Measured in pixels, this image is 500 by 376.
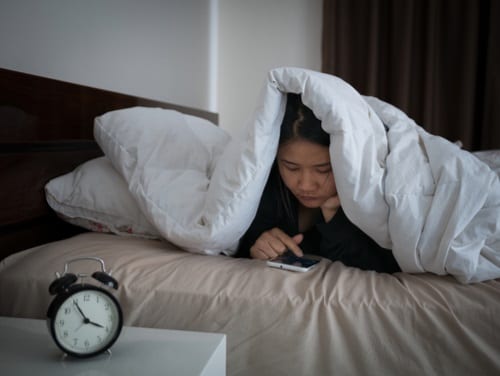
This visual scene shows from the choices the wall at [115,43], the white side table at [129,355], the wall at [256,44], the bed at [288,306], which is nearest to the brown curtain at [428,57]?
the wall at [256,44]

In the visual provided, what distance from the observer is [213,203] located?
2.93 ft

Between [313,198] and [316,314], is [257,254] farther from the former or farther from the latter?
[316,314]

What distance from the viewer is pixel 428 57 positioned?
2588 mm

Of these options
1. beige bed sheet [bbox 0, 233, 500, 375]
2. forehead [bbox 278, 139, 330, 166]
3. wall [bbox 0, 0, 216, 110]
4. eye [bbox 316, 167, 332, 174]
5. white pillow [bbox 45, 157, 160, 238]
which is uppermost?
wall [bbox 0, 0, 216, 110]

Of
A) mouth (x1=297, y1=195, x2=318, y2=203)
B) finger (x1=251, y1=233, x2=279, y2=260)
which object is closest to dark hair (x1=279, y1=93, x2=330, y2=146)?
mouth (x1=297, y1=195, x2=318, y2=203)

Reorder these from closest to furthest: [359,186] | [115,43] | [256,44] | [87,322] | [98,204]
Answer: [87,322], [359,186], [98,204], [115,43], [256,44]

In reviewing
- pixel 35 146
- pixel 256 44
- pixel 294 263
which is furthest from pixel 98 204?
pixel 256 44

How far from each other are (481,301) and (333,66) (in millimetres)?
2235

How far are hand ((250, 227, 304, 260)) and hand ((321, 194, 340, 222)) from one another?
0.30 feet

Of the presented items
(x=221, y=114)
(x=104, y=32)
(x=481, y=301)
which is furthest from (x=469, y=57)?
(x=481, y=301)

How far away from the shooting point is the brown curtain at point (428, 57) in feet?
8.25

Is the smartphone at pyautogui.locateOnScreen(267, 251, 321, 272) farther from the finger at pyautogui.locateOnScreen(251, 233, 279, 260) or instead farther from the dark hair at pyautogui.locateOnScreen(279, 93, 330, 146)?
the dark hair at pyautogui.locateOnScreen(279, 93, 330, 146)

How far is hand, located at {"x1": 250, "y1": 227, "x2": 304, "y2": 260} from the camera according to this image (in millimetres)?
957

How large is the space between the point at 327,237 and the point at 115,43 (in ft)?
3.53
